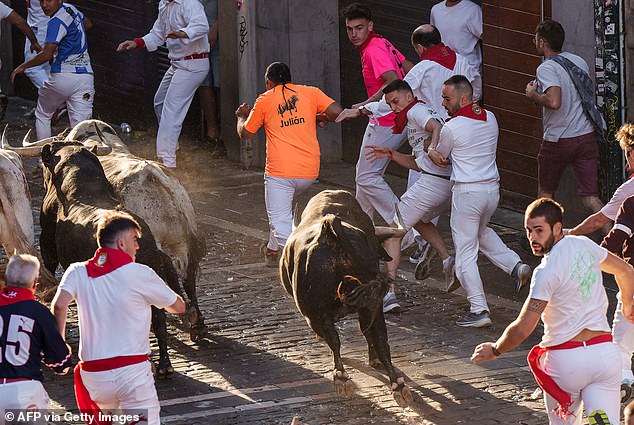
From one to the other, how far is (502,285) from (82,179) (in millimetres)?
3958

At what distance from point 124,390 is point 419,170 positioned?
190 inches

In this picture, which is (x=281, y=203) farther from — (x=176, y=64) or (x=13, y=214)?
(x=176, y=64)

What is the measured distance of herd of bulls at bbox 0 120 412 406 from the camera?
916 cm

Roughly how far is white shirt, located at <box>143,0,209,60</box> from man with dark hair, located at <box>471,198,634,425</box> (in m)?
10.0

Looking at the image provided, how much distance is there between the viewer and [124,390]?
280 inches

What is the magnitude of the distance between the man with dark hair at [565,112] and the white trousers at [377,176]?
139 cm

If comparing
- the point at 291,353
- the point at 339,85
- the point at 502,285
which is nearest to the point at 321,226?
the point at 291,353

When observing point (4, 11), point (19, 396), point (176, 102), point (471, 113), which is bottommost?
point (19, 396)

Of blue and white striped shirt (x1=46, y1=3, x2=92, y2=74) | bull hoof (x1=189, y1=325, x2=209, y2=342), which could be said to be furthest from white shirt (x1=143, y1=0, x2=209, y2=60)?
bull hoof (x1=189, y1=325, x2=209, y2=342)

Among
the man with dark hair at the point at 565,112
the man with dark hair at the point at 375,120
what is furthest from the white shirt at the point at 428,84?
the man with dark hair at the point at 565,112

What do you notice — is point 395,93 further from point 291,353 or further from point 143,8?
point 143,8

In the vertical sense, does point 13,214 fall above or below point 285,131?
below

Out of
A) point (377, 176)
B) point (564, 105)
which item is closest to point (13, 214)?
point (377, 176)

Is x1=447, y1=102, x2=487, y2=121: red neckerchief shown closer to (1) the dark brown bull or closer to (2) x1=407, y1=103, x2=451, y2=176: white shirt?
(2) x1=407, y1=103, x2=451, y2=176: white shirt
